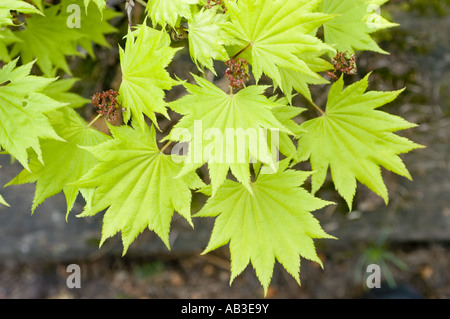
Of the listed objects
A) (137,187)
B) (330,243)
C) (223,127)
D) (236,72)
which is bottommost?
(330,243)

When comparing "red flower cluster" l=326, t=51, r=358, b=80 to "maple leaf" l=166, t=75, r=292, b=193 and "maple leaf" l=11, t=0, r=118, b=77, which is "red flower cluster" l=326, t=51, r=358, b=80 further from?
"maple leaf" l=11, t=0, r=118, b=77

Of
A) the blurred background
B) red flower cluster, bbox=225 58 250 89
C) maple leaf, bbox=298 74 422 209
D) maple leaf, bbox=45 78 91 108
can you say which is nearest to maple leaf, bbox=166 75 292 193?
red flower cluster, bbox=225 58 250 89

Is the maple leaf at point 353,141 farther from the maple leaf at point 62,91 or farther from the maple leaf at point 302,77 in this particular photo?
the maple leaf at point 62,91

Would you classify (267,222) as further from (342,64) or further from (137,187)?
(342,64)

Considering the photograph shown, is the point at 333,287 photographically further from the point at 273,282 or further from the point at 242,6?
the point at 242,6

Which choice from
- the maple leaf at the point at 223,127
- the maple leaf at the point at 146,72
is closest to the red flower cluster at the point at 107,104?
the maple leaf at the point at 146,72

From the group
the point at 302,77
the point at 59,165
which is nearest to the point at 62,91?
the point at 59,165
